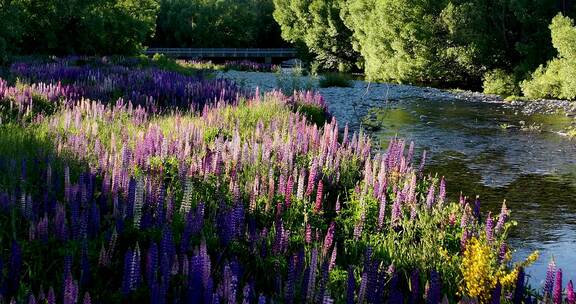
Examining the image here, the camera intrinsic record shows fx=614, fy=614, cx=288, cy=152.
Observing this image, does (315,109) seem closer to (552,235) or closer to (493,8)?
(552,235)

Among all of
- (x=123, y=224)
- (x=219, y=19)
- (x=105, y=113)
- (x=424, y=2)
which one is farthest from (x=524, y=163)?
(x=219, y=19)

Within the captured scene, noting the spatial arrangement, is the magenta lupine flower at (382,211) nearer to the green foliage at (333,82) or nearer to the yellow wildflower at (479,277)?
the yellow wildflower at (479,277)

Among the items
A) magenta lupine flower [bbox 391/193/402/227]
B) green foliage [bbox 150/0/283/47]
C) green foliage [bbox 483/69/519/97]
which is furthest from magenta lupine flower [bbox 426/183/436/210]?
green foliage [bbox 150/0/283/47]

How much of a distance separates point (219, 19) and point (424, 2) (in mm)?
59760

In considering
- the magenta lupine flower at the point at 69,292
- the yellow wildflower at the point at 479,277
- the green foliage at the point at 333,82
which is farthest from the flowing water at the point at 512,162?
the green foliage at the point at 333,82

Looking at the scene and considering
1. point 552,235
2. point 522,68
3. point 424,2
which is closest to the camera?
point 552,235

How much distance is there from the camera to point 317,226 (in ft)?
17.9

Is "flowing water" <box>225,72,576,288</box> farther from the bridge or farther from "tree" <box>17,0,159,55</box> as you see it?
the bridge

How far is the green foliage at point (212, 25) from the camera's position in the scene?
95.4 m

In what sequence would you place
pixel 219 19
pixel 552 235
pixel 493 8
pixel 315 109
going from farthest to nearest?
1. pixel 219 19
2. pixel 493 8
3. pixel 315 109
4. pixel 552 235

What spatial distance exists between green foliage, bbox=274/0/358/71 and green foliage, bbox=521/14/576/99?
3454 cm

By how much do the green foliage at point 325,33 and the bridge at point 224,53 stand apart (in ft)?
35.0

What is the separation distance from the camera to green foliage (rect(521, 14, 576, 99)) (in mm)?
26188

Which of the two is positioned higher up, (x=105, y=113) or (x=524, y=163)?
(x=105, y=113)
